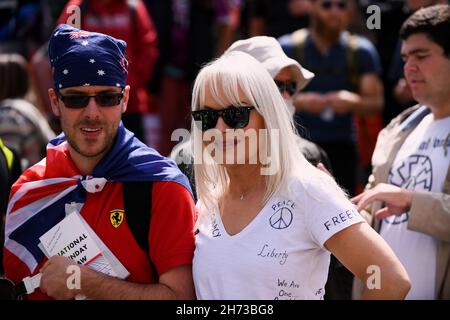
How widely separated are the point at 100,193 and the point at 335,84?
11.8 feet

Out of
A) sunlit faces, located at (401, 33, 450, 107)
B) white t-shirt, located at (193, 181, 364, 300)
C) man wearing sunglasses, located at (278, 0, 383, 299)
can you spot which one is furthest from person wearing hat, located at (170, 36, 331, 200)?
man wearing sunglasses, located at (278, 0, 383, 299)

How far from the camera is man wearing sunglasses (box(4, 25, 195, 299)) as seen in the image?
3654 mm

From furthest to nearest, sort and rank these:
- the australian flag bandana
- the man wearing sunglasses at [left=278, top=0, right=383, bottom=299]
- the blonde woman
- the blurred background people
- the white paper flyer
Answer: the man wearing sunglasses at [left=278, top=0, right=383, bottom=299]
the blurred background people
the australian flag bandana
the white paper flyer
the blonde woman

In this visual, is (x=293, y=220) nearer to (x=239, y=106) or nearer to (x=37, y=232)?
(x=239, y=106)

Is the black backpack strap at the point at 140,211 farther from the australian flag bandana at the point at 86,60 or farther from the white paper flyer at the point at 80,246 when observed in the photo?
the australian flag bandana at the point at 86,60

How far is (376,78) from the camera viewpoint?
7.13 m

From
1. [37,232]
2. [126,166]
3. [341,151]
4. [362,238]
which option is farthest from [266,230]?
[341,151]

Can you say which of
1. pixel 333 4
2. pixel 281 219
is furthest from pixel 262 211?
pixel 333 4

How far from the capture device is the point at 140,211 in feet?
12.1

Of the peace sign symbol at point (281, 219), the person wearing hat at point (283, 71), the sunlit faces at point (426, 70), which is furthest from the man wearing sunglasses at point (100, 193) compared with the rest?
the sunlit faces at point (426, 70)

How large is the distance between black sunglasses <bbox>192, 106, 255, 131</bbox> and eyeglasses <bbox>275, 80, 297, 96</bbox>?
1.16 metres

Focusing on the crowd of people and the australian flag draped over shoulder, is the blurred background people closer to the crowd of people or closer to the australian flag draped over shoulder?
the crowd of people

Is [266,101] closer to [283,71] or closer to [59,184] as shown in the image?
[59,184]
